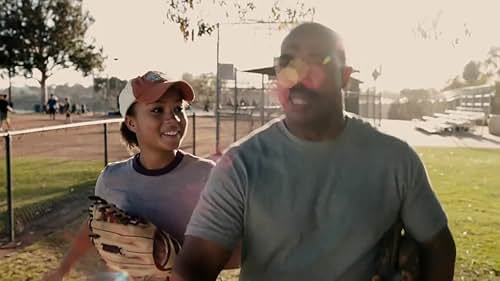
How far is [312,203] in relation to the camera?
1629 millimetres

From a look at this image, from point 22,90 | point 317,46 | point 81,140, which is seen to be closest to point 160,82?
point 317,46

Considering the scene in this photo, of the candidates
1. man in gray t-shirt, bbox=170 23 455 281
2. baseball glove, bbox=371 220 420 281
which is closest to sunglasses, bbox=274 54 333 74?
man in gray t-shirt, bbox=170 23 455 281

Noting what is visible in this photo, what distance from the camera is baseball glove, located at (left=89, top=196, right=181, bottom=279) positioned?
2.40 metres

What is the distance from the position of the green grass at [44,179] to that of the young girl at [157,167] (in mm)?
5899

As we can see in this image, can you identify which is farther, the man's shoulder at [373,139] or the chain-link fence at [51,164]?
the chain-link fence at [51,164]

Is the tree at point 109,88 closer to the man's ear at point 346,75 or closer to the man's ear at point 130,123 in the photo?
the man's ear at point 130,123

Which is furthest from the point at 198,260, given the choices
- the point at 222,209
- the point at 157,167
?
the point at 157,167

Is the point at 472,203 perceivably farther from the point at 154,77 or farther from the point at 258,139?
the point at 258,139

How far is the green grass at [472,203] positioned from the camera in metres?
6.66

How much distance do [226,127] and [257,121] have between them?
12.3ft

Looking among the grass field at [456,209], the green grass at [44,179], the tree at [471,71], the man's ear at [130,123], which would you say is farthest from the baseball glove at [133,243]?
the tree at [471,71]

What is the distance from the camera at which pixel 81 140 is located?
861 inches

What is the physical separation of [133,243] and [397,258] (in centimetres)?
105

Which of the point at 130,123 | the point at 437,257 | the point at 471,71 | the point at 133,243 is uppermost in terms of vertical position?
the point at 471,71
